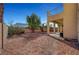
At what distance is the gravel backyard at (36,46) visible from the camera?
354cm

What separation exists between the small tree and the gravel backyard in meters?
0.12

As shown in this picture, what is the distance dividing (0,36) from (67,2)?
50.7 inches

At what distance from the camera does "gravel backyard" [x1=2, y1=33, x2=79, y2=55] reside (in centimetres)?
354

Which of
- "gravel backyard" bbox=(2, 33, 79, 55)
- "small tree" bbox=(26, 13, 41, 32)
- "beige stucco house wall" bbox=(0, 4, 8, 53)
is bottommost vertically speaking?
"gravel backyard" bbox=(2, 33, 79, 55)

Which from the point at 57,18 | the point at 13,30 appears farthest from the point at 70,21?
the point at 13,30

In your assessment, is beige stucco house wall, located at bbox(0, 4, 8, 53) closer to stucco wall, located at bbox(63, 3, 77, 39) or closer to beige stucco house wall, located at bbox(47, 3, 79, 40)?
beige stucco house wall, located at bbox(47, 3, 79, 40)

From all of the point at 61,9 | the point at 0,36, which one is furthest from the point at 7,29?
the point at 61,9

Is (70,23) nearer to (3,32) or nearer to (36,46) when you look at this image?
(36,46)

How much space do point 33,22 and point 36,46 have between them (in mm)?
419

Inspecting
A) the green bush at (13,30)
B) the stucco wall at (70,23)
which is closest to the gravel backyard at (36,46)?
the green bush at (13,30)

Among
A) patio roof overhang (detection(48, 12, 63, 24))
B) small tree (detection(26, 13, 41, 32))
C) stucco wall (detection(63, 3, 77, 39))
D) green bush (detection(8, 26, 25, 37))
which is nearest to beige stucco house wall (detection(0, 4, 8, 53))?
green bush (detection(8, 26, 25, 37))

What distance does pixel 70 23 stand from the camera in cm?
353

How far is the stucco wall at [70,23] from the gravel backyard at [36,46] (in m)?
0.20

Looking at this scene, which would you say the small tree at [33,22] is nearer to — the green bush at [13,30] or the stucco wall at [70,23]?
the green bush at [13,30]
